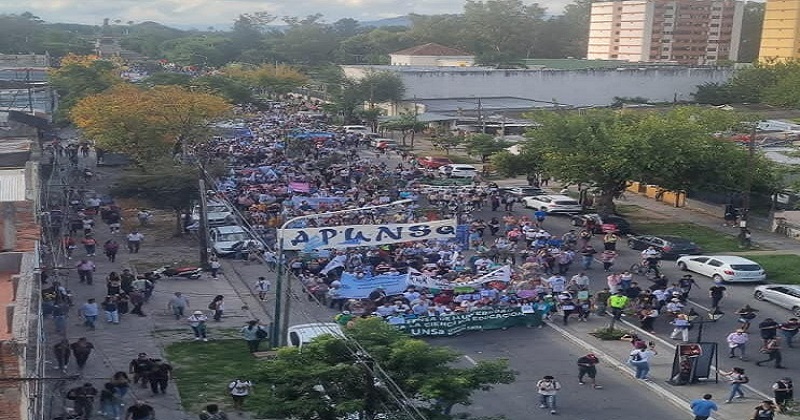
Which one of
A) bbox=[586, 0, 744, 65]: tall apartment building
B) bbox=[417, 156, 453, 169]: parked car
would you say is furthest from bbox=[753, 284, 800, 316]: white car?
bbox=[586, 0, 744, 65]: tall apartment building

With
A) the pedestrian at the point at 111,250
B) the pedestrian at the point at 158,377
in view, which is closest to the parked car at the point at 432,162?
the pedestrian at the point at 111,250

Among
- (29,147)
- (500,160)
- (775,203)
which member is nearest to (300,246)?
(29,147)

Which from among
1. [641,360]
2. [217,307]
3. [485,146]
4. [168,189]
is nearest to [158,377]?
[217,307]

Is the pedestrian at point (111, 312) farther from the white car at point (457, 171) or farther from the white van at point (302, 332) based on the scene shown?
the white car at point (457, 171)

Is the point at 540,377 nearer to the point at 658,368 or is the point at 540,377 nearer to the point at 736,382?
the point at 658,368

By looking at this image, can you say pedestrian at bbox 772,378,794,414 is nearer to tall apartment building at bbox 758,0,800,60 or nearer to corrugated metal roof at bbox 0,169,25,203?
corrugated metal roof at bbox 0,169,25,203

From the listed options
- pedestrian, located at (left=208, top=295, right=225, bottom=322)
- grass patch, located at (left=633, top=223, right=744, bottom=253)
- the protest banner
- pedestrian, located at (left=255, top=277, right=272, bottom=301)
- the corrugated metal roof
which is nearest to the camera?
the corrugated metal roof
